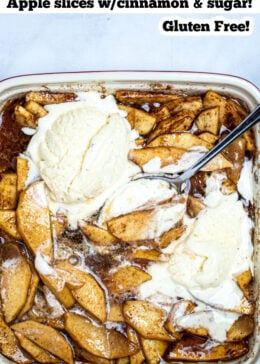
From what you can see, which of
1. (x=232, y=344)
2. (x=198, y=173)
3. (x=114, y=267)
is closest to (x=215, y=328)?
(x=232, y=344)

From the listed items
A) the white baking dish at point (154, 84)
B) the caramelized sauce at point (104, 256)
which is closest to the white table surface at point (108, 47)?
the white baking dish at point (154, 84)

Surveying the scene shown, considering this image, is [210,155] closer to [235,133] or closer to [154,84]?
[235,133]

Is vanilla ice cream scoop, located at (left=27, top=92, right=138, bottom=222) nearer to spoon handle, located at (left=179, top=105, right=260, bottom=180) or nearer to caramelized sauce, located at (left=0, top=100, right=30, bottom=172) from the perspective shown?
caramelized sauce, located at (left=0, top=100, right=30, bottom=172)

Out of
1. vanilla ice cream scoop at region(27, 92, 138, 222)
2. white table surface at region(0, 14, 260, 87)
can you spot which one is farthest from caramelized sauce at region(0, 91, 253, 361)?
white table surface at region(0, 14, 260, 87)

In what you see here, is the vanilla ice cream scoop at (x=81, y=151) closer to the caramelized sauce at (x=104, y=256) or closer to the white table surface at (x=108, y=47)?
the caramelized sauce at (x=104, y=256)

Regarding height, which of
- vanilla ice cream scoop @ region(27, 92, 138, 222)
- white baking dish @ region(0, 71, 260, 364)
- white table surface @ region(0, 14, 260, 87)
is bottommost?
vanilla ice cream scoop @ region(27, 92, 138, 222)

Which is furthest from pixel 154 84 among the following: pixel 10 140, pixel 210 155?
pixel 10 140

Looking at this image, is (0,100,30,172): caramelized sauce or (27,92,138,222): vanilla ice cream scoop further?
(0,100,30,172): caramelized sauce
